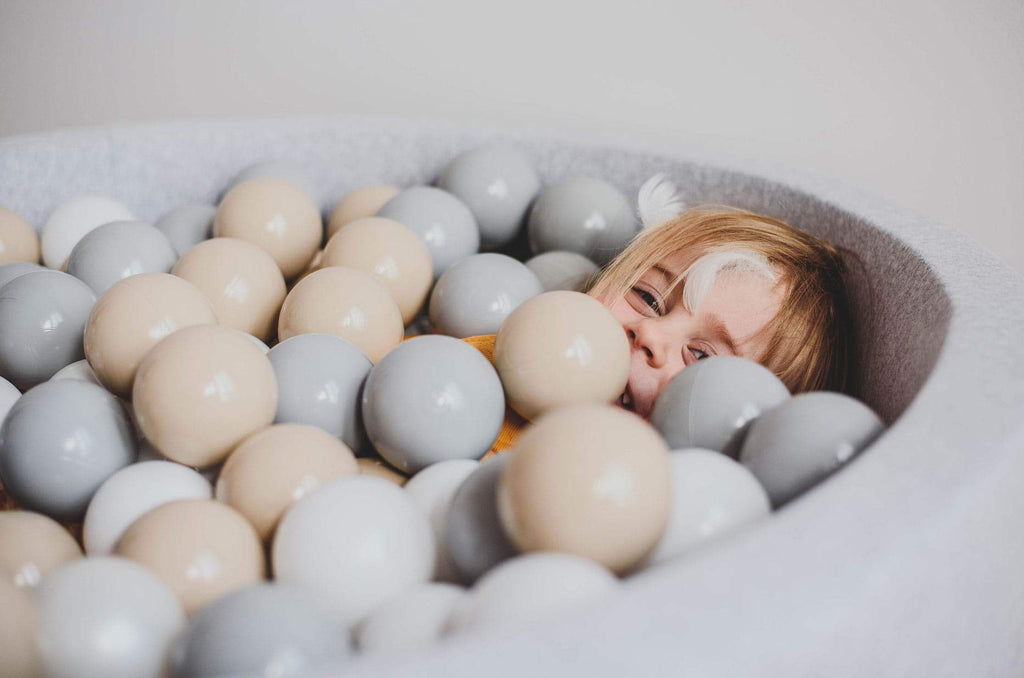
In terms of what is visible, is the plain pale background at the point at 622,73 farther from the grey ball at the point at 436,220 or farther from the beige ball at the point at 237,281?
the beige ball at the point at 237,281

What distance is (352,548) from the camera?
50 cm

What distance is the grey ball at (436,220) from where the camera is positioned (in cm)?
99

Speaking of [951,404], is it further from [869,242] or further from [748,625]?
[869,242]

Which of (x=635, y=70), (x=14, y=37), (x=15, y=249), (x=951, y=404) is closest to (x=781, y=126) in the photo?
(x=635, y=70)

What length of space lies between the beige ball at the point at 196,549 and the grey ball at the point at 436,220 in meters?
0.51

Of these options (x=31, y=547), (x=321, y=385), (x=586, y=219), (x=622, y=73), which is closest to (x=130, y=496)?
(x=31, y=547)

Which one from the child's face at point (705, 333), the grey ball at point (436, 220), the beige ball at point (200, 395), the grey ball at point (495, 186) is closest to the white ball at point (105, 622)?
the beige ball at point (200, 395)

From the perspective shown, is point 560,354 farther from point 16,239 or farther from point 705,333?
point 16,239

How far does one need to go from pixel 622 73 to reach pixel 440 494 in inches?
33.4

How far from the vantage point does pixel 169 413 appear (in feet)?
1.95

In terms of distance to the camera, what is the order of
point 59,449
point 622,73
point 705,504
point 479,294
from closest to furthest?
point 705,504 < point 59,449 < point 479,294 < point 622,73

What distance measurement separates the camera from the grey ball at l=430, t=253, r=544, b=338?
86 centimetres

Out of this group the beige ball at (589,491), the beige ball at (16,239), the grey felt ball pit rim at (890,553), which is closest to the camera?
the grey felt ball pit rim at (890,553)

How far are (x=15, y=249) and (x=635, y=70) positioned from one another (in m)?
0.87
